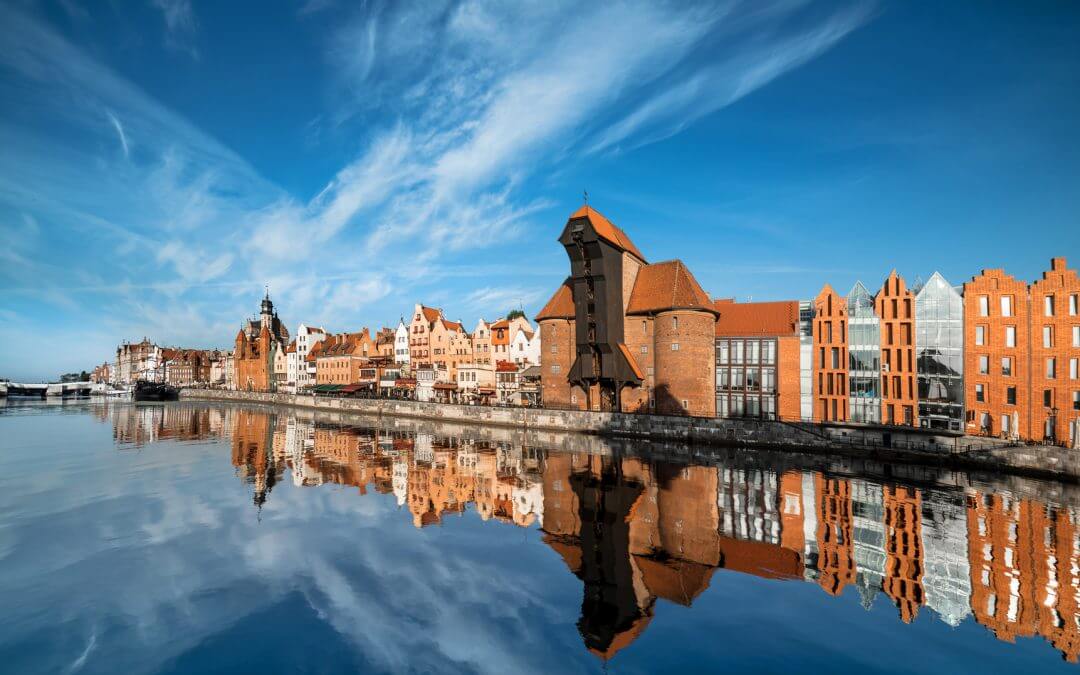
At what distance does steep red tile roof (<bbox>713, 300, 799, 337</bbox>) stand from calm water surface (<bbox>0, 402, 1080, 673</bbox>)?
16.3 m

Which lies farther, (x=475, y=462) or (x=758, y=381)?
(x=758, y=381)

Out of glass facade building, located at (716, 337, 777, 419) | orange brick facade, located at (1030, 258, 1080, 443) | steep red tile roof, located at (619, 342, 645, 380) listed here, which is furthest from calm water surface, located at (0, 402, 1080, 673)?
steep red tile roof, located at (619, 342, 645, 380)

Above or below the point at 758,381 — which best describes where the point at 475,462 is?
below

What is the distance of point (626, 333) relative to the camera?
Result: 49812 mm

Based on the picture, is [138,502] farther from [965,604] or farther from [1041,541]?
[1041,541]

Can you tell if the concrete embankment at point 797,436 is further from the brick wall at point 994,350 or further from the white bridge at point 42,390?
the white bridge at point 42,390

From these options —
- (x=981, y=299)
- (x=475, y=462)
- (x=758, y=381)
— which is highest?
(x=981, y=299)

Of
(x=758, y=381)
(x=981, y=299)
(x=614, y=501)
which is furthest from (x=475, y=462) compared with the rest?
(x=981, y=299)

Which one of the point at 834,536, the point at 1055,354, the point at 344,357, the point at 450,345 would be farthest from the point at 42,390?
the point at 1055,354

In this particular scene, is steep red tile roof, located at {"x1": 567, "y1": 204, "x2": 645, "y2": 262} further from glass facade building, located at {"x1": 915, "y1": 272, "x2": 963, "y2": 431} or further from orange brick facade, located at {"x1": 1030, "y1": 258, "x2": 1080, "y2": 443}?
orange brick facade, located at {"x1": 1030, "y1": 258, "x2": 1080, "y2": 443}

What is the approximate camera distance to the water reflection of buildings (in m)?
13.8

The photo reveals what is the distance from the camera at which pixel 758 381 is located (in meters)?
44.8

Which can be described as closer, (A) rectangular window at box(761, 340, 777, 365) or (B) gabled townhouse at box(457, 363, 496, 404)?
(A) rectangular window at box(761, 340, 777, 365)

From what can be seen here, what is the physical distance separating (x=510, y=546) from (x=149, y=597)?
35.9ft
